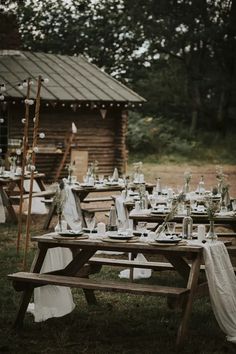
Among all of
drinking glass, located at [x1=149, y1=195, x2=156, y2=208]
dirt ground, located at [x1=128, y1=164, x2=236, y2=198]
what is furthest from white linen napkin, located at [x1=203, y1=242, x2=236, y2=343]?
dirt ground, located at [x1=128, y1=164, x2=236, y2=198]

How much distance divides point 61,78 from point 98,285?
17454 millimetres

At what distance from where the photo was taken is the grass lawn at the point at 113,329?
241 inches

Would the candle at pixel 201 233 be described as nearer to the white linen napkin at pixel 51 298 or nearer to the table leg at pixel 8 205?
the white linen napkin at pixel 51 298

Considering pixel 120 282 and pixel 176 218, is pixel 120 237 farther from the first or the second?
pixel 176 218

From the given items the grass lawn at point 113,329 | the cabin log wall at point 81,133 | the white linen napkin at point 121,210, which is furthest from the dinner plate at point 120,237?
the cabin log wall at point 81,133

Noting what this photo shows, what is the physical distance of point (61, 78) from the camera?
76.2ft

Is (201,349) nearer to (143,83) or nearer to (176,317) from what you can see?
(176,317)

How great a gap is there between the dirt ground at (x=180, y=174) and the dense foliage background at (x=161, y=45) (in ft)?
24.0

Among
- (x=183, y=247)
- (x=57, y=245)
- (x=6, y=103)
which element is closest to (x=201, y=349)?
(x=183, y=247)

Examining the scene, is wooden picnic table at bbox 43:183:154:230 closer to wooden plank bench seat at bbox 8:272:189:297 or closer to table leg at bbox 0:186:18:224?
table leg at bbox 0:186:18:224

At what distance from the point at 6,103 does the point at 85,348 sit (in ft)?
51.9

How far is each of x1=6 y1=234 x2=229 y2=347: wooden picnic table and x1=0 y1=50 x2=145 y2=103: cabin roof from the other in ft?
46.1


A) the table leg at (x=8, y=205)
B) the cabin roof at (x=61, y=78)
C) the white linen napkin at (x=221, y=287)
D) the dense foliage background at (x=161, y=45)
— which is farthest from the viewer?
the dense foliage background at (x=161, y=45)

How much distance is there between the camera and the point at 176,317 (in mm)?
7191
